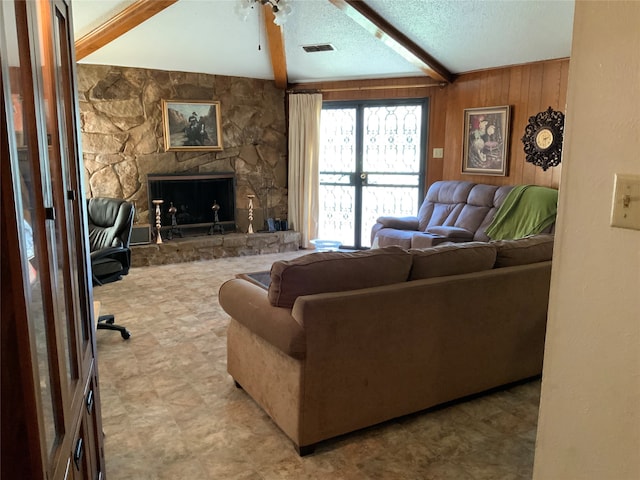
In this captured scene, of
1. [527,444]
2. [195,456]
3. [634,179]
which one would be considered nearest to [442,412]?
[527,444]

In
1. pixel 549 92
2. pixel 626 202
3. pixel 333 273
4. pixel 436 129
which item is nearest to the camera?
pixel 626 202

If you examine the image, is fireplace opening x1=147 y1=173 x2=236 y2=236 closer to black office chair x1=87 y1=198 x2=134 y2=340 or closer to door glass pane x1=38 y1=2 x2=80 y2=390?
black office chair x1=87 y1=198 x2=134 y2=340

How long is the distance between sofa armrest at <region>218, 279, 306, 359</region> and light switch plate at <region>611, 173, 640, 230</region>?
136cm

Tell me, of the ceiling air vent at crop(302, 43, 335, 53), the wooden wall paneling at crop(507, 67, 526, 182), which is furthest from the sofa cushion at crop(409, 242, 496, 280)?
the ceiling air vent at crop(302, 43, 335, 53)

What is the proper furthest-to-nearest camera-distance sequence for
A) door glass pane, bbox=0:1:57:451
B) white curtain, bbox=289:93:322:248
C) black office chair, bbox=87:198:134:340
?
white curtain, bbox=289:93:322:248 → black office chair, bbox=87:198:134:340 → door glass pane, bbox=0:1:57:451

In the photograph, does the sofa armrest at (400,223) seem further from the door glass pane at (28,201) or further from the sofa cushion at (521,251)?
the door glass pane at (28,201)

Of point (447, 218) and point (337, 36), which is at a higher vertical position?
point (337, 36)

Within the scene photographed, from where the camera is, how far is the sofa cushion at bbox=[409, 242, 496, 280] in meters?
2.53

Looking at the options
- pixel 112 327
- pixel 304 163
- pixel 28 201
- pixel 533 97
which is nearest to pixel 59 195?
pixel 28 201

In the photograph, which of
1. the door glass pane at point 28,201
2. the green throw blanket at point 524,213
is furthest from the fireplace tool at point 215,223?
the door glass pane at point 28,201

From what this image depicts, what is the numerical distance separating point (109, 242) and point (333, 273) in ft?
9.15

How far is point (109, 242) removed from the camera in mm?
4363

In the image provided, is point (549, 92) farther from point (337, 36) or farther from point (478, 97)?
point (337, 36)

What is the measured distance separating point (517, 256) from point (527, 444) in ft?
3.23
